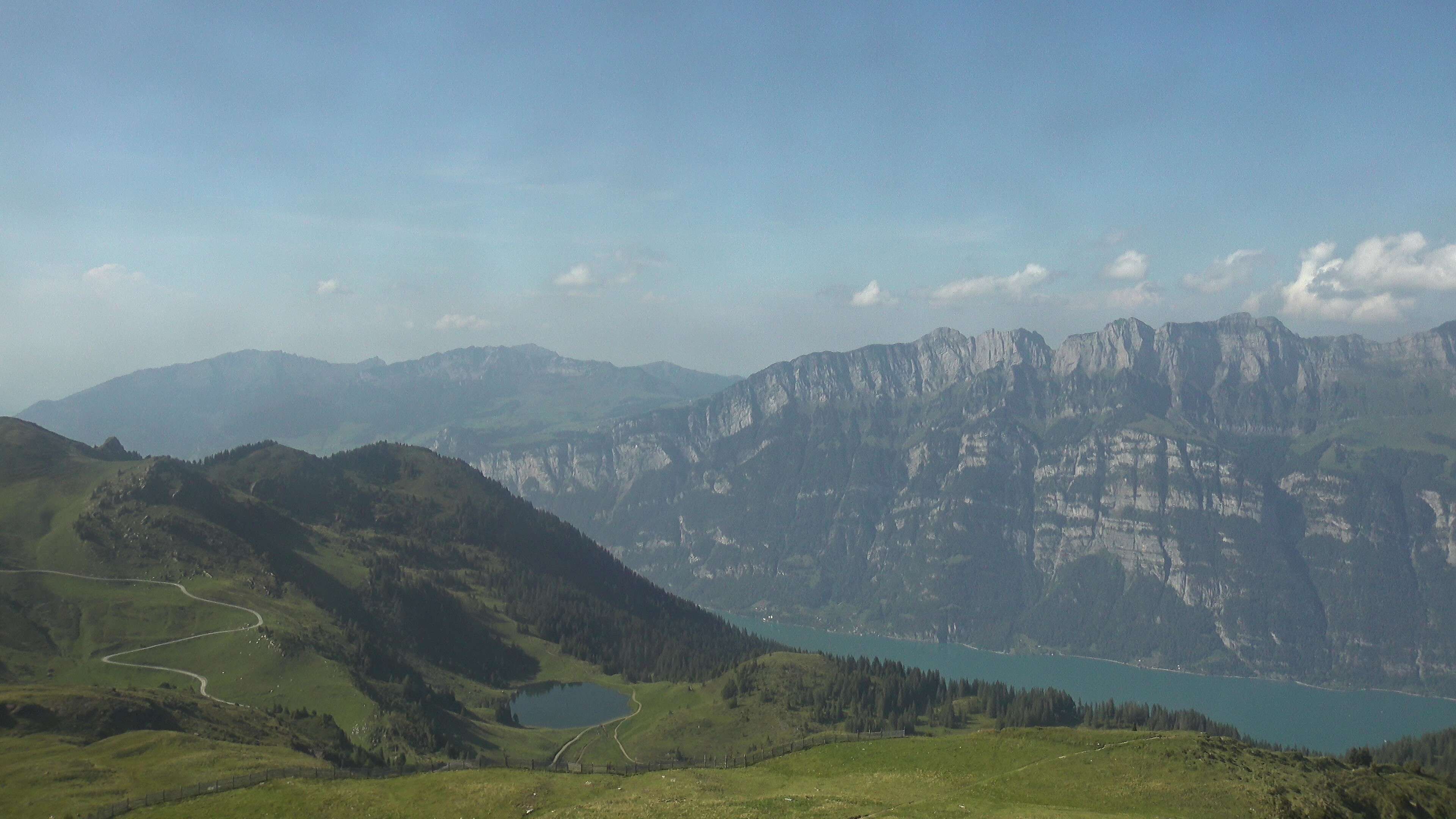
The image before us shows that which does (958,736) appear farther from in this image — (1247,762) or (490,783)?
(490,783)

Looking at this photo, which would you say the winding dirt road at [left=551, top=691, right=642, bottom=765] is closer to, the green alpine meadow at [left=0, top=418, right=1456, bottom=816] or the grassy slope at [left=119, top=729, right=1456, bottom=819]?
the green alpine meadow at [left=0, top=418, right=1456, bottom=816]

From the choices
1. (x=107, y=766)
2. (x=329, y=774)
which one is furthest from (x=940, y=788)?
(x=107, y=766)

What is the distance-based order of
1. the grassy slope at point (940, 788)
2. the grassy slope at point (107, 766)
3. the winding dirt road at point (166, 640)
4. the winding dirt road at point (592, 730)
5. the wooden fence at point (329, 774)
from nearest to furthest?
1. the grassy slope at point (940, 788)
2. the wooden fence at point (329, 774)
3. the grassy slope at point (107, 766)
4. the winding dirt road at point (166, 640)
5. the winding dirt road at point (592, 730)

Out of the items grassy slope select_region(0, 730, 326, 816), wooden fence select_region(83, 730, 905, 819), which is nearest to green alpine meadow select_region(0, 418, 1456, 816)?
grassy slope select_region(0, 730, 326, 816)

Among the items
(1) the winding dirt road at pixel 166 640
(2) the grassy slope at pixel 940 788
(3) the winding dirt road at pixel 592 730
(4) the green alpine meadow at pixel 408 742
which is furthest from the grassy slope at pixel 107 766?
(3) the winding dirt road at pixel 592 730

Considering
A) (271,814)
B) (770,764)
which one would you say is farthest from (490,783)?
(770,764)

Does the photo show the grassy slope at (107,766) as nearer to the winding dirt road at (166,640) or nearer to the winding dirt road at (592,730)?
the winding dirt road at (166,640)
